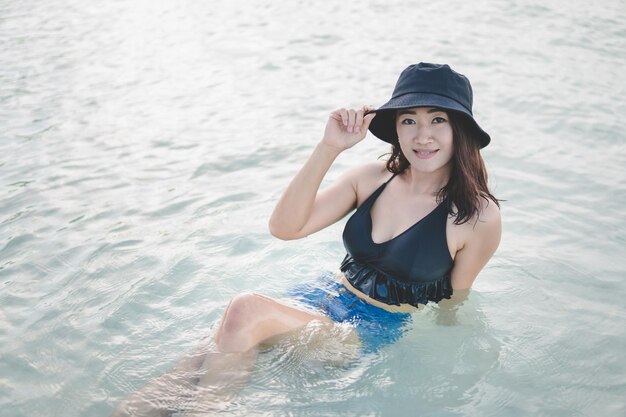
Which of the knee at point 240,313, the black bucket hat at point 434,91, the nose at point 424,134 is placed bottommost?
the knee at point 240,313

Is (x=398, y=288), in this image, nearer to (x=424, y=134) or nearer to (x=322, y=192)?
(x=322, y=192)

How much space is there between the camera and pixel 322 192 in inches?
160

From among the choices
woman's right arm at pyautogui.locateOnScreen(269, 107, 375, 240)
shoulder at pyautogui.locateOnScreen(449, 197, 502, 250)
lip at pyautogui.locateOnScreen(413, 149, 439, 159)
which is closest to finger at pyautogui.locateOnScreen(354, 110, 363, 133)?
woman's right arm at pyautogui.locateOnScreen(269, 107, 375, 240)

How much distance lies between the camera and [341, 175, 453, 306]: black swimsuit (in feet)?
12.3

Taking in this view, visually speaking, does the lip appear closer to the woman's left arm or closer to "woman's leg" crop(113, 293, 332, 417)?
the woman's left arm

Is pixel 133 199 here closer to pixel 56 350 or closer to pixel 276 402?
pixel 56 350

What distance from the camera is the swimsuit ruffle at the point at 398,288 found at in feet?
12.7

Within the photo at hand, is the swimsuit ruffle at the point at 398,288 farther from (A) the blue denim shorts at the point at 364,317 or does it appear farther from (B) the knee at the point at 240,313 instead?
(B) the knee at the point at 240,313

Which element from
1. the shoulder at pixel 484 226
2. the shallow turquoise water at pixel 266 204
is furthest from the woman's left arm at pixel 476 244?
the shallow turquoise water at pixel 266 204

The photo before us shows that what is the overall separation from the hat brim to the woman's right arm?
0.11 metres

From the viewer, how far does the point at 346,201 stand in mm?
4105

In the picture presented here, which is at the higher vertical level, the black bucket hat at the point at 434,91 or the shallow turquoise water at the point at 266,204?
the black bucket hat at the point at 434,91

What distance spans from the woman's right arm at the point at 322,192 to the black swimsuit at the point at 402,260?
0.16 metres

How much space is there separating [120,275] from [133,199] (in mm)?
1327
